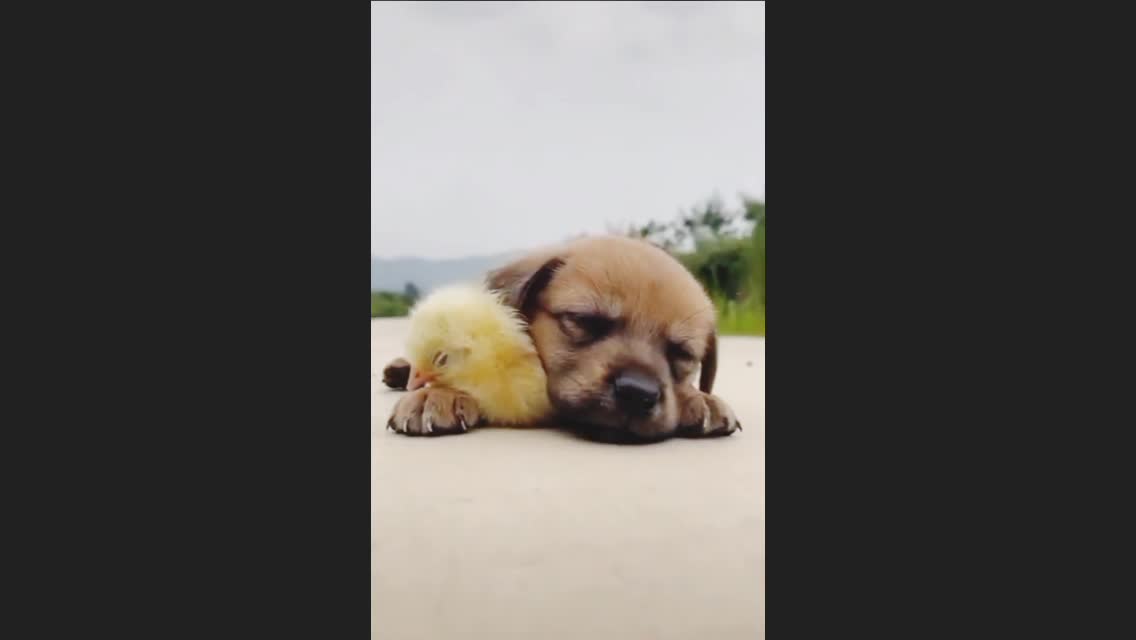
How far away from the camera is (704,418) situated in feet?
5.69

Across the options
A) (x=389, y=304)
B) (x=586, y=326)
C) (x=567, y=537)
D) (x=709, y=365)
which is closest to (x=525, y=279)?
(x=586, y=326)

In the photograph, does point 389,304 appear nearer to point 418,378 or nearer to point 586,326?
point 418,378

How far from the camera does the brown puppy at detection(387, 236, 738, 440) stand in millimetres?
1681

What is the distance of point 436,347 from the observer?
70.9 inches

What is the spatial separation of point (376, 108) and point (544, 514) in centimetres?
72

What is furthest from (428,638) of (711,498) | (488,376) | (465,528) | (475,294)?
(475,294)

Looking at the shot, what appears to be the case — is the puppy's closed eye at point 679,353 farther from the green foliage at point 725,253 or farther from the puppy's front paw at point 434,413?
the puppy's front paw at point 434,413

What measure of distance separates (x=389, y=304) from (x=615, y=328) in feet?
1.44

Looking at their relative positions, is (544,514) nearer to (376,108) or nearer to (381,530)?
(381,530)

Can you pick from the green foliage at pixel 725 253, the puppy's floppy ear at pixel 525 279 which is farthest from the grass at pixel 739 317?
the puppy's floppy ear at pixel 525 279

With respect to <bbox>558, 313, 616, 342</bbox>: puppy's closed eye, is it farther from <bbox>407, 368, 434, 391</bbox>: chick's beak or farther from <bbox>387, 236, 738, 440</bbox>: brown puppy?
<bbox>407, 368, 434, 391</bbox>: chick's beak

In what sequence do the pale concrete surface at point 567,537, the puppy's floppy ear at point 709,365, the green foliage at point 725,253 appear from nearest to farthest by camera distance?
the pale concrete surface at point 567,537 < the green foliage at point 725,253 < the puppy's floppy ear at point 709,365

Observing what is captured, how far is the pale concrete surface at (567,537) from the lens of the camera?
46.6 inches

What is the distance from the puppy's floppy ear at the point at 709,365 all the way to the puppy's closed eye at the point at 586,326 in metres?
0.20
